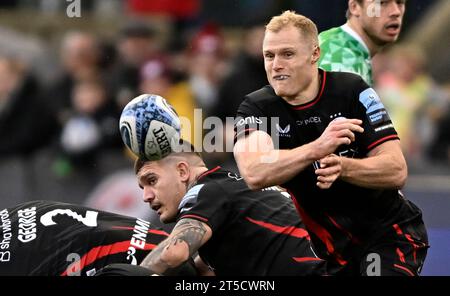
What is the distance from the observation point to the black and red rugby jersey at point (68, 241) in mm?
8172

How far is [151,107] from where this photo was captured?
789 cm

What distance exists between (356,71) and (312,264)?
1.45 meters

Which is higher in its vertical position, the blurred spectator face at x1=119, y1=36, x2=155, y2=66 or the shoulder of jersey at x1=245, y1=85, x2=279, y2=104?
the shoulder of jersey at x1=245, y1=85, x2=279, y2=104

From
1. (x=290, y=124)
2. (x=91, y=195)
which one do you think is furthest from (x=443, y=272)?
(x=91, y=195)

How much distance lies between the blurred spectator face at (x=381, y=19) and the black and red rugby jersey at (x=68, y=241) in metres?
2.03

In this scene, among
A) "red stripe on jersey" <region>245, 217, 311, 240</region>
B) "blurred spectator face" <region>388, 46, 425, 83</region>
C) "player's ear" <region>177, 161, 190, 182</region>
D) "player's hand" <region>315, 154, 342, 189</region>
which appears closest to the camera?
"player's hand" <region>315, 154, 342, 189</region>

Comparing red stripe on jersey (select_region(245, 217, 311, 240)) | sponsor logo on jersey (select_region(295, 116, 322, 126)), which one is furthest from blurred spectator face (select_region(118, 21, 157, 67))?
sponsor logo on jersey (select_region(295, 116, 322, 126))

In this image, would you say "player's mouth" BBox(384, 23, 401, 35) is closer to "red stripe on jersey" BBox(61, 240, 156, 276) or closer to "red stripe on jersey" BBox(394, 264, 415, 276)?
"red stripe on jersey" BBox(394, 264, 415, 276)

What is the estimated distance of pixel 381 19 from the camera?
28.3 feet

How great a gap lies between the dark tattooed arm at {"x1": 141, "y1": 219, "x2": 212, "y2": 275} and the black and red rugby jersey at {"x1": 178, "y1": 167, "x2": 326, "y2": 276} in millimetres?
115

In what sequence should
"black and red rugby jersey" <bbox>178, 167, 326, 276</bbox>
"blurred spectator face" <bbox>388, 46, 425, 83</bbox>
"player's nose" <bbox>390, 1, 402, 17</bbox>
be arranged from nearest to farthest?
1. "black and red rugby jersey" <bbox>178, 167, 326, 276</bbox>
2. "player's nose" <bbox>390, 1, 402, 17</bbox>
3. "blurred spectator face" <bbox>388, 46, 425, 83</bbox>

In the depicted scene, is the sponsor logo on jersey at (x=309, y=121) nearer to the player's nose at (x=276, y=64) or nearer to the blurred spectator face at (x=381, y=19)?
the player's nose at (x=276, y=64)

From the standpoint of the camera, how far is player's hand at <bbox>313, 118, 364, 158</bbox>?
7.00 meters
